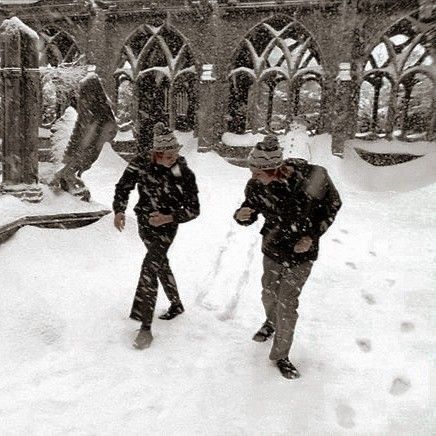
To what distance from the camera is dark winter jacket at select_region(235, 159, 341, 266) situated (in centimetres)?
328

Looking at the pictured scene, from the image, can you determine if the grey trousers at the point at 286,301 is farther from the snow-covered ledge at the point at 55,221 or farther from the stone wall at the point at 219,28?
the stone wall at the point at 219,28

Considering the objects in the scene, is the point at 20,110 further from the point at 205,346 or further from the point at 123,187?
the point at 205,346

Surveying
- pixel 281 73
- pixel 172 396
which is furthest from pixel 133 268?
pixel 281 73

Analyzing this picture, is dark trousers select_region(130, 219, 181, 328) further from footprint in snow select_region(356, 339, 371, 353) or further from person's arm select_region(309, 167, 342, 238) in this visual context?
footprint in snow select_region(356, 339, 371, 353)

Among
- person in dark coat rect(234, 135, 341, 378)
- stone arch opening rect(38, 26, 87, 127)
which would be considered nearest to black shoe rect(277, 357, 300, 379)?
person in dark coat rect(234, 135, 341, 378)

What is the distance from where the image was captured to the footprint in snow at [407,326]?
441cm

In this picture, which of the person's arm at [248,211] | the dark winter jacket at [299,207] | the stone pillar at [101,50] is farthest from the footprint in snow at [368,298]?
the stone pillar at [101,50]

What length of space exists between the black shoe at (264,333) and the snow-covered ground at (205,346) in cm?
7

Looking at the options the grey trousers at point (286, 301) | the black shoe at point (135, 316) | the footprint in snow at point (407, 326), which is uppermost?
the grey trousers at point (286, 301)

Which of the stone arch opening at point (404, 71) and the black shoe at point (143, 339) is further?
the stone arch opening at point (404, 71)

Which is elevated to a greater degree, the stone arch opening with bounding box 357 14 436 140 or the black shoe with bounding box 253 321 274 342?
the stone arch opening with bounding box 357 14 436 140

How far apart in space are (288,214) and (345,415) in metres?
1.38

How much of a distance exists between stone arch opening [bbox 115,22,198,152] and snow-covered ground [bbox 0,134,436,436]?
896 centimetres

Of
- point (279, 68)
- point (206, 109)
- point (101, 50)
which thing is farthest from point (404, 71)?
point (101, 50)
